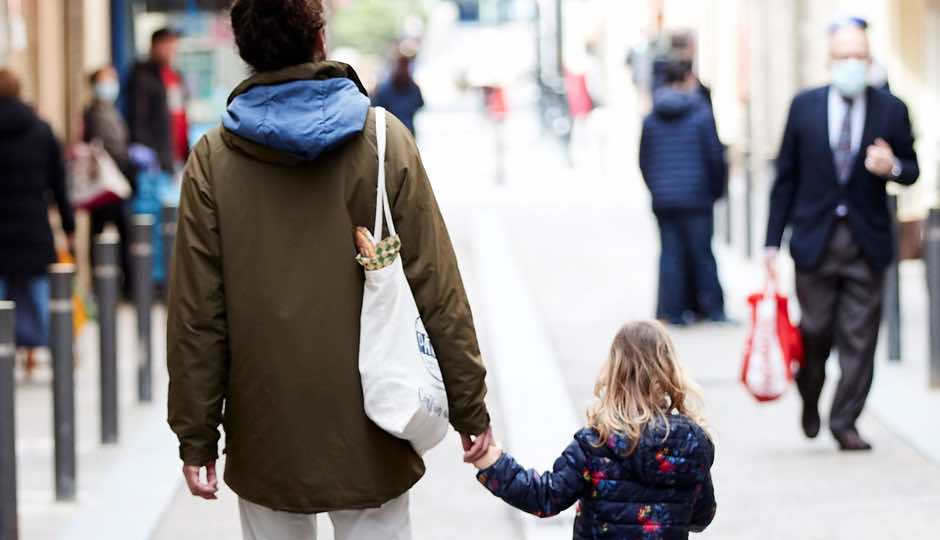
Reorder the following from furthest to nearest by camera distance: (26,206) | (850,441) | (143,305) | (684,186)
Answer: (684,186)
(26,206)
(143,305)
(850,441)

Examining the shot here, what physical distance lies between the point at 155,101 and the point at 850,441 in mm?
8737

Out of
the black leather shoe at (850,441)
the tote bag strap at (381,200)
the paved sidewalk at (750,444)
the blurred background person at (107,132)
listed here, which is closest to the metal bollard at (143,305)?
the paved sidewalk at (750,444)

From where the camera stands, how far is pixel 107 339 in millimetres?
9539

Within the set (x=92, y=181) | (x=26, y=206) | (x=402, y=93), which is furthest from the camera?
(x=402, y=93)

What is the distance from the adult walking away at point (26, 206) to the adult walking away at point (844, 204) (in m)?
4.85

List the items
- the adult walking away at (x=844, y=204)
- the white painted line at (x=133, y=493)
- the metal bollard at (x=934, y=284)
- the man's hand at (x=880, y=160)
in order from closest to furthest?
the white painted line at (x=133, y=493) → the man's hand at (x=880, y=160) → the adult walking away at (x=844, y=204) → the metal bollard at (x=934, y=284)

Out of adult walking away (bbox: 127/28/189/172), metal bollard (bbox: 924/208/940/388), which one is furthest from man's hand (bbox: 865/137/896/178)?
adult walking away (bbox: 127/28/189/172)

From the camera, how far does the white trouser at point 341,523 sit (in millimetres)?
4312

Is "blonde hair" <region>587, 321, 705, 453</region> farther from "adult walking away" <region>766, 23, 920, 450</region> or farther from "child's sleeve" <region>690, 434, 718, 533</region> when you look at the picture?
"adult walking away" <region>766, 23, 920, 450</region>

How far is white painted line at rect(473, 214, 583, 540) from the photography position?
8.13 metres

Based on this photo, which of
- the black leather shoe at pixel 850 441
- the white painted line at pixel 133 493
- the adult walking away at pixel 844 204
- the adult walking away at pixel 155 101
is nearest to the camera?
the white painted line at pixel 133 493

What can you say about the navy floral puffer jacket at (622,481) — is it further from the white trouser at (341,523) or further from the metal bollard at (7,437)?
the metal bollard at (7,437)

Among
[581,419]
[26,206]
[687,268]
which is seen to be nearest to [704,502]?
[581,419]

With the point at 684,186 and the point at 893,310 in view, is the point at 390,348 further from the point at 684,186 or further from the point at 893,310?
the point at 684,186
